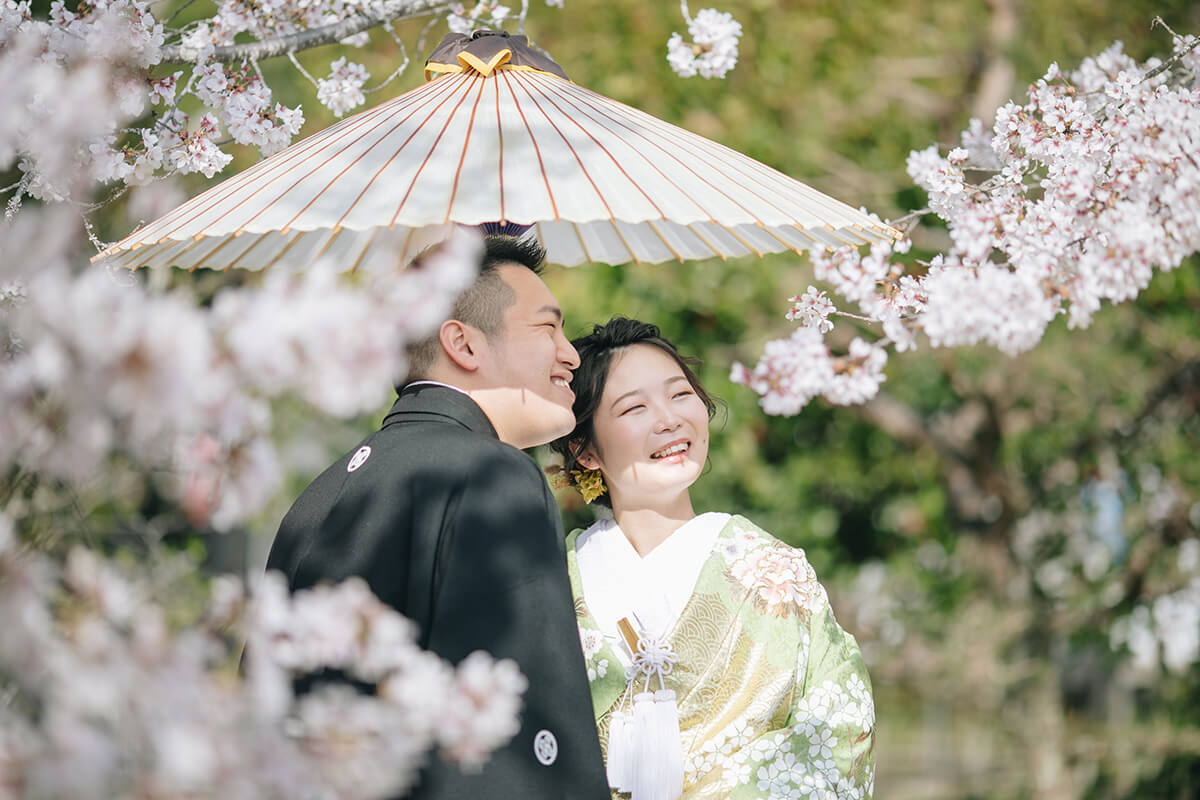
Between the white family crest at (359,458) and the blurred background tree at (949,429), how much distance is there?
3033 mm

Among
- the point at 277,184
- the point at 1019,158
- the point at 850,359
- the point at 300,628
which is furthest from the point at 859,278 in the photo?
the point at 300,628

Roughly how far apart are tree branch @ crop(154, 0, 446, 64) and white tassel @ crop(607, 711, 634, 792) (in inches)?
Answer: 65.7

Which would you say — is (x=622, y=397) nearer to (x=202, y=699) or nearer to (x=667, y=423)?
(x=667, y=423)

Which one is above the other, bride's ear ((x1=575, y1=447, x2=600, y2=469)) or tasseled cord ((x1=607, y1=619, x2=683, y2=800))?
bride's ear ((x1=575, y1=447, x2=600, y2=469))

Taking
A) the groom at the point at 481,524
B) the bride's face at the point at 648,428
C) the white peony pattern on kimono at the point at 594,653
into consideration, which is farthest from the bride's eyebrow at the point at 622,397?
the white peony pattern on kimono at the point at 594,653

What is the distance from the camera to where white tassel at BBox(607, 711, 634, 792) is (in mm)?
2180

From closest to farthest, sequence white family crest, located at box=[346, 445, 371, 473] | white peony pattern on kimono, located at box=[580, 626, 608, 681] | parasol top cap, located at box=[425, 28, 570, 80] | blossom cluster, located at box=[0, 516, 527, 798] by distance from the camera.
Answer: blossom cluster, located at box=[0, 516, 527, 798], white family crest, located at box=[346, 445, 371, 473], parasol top cap, located at box=[425, 28, 570, 80], white peony pattern on kimono, located at box=[580, 626, 608, 681]

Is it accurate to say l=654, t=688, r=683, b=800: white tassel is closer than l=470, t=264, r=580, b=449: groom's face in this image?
No

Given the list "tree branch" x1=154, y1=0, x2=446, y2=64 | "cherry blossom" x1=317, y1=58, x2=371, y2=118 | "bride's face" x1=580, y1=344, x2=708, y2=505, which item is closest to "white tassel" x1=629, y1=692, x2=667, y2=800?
"bride's face" x1=580, y1=344, x2=708, y2=505

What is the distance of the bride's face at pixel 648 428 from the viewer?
2.41 meters

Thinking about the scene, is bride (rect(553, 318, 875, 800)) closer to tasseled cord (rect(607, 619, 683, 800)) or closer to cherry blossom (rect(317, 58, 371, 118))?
tasseled cord (rect(607, 619, 683, 800))

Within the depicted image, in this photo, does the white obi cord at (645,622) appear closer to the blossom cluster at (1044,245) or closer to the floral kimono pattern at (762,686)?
the floral kimono pattern at (762,686)

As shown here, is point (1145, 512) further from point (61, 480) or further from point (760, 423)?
point (61, 480)

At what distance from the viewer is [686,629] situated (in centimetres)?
233
